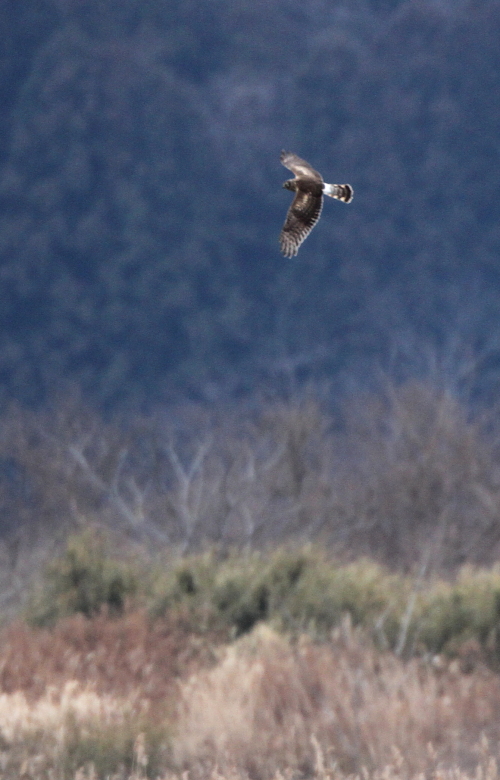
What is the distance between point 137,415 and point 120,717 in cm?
3015

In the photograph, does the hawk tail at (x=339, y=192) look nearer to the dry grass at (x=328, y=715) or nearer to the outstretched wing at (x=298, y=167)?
the outstretched wing at (x=298, y=167)

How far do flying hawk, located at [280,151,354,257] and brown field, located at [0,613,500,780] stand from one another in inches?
130

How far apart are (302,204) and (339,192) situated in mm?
219

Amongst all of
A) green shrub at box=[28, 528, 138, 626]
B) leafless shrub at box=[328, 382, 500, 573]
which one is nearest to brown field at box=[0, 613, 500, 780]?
green shrub at box=[28, 528, 138, 626]

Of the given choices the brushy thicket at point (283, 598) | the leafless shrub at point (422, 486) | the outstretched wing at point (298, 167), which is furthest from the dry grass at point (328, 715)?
the leafless shrub at point (422, 486)

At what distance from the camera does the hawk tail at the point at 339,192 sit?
4.95 meters

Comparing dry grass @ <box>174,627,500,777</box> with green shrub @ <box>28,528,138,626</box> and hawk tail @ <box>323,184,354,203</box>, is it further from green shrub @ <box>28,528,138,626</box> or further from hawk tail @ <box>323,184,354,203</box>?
green shrub @ <box>28,528,138,626</box>

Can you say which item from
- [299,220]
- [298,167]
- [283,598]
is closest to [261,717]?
[283,598]

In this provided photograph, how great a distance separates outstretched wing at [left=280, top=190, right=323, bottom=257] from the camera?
15.9ft

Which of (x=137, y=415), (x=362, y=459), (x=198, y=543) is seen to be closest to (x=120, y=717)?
(x=198, y=543)

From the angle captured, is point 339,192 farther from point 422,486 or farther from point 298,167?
point 422,486

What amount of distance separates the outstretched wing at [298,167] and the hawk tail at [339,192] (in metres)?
0.09

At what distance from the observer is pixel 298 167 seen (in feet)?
16.0

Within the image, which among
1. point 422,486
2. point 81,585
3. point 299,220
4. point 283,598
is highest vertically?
point 422,486
